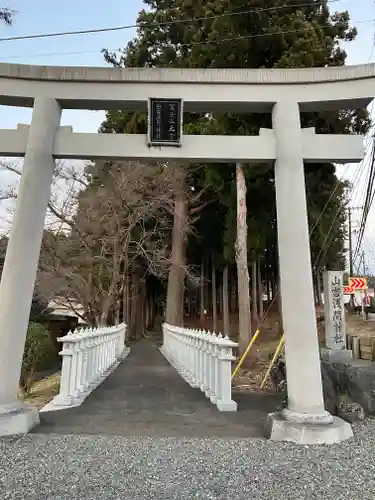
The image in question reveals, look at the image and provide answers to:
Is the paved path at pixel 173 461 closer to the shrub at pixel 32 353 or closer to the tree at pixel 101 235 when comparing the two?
the shrub at pixel 32 353

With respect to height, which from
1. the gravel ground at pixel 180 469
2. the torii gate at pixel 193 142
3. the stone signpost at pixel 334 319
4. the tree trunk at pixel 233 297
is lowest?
the gravel ground at pixel 180 469

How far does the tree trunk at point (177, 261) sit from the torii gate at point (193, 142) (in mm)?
12826

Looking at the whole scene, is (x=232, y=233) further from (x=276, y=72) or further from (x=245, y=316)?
(x=276, y=72)

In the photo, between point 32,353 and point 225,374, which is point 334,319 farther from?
point 32,353

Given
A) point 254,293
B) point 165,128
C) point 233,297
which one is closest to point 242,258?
Answer: point 165,128

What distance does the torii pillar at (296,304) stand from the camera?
167 inches

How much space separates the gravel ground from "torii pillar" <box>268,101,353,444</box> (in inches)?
8.1

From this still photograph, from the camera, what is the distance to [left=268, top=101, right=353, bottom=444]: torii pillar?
424cm

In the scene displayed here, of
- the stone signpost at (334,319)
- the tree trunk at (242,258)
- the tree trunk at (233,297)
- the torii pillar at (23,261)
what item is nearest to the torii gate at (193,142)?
the torii pillar at (23,261)

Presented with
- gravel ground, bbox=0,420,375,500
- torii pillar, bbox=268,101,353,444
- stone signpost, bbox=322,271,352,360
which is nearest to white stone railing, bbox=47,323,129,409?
gravel ground, bbox=0,420,375,500

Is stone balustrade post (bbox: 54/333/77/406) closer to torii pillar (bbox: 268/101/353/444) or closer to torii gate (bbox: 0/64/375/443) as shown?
torii gate (bbox: 0/64/375/443)

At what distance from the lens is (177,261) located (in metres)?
18.3

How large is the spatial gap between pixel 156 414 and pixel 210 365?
158cm

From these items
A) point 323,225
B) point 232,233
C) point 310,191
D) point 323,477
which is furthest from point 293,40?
point 323,477
